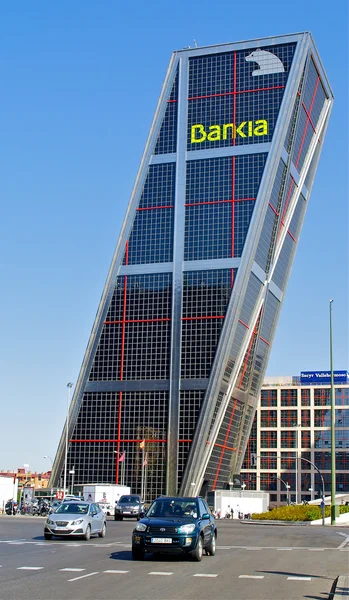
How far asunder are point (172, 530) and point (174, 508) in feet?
4.27

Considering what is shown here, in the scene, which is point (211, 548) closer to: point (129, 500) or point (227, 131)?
point (129, 500)

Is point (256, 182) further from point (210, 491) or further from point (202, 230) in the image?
point (210, 491)

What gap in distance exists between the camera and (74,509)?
29.9 m

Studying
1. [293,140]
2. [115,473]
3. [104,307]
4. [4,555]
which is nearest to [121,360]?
[104,307]

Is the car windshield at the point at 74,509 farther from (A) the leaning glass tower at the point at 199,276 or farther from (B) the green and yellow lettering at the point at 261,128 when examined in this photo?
(B) the green and yellow lettering at the point at 261,128

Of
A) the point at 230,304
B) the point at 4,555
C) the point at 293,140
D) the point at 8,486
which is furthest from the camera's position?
the point at 293,140

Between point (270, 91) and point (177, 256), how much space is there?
23707 millimetres

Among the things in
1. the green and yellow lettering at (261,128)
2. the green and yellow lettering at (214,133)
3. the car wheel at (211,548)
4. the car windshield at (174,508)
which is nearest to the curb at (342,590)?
the car windshield at (174,508)

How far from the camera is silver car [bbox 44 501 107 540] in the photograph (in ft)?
95.0

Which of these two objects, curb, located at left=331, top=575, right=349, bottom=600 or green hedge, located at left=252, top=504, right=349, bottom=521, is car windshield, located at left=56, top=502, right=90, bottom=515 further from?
green hedge, located at left=252, top=504, right=349, bottom=521

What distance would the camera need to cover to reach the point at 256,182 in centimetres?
9712

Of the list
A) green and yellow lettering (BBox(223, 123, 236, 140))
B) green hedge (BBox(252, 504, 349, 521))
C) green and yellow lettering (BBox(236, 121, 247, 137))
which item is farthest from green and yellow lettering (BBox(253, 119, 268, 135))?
green hedge (BBox(252, 504, 349, 521))

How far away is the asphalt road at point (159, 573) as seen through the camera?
14.8 meters

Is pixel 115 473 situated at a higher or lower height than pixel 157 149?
lower
